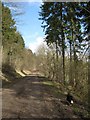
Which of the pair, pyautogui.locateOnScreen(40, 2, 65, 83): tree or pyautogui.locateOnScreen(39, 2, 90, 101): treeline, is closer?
pyautogui.locateOnScreen(39, 2, 90, 101): treeline

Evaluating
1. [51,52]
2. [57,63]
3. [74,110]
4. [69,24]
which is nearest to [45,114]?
[74,110]

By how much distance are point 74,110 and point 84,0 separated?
10.4 meters

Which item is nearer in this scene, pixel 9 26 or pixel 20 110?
pixel 20 110

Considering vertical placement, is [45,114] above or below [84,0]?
below

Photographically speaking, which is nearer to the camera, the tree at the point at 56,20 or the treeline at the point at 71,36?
the treeline at the point at 71,36

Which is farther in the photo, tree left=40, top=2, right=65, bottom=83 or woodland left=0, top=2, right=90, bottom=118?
tree left=40, top=2, right=65, bottom=83

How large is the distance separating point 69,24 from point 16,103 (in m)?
15.9

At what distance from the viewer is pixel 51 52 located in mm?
41094

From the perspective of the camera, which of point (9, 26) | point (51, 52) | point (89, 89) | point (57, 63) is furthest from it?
point (9, 26)

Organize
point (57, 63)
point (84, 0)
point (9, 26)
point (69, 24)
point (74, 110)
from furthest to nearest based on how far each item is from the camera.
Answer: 1. point (9, 26)
2. point (57, 63)
3. point (69, 24)
4. point (84, 0)
5. point (74, 110)

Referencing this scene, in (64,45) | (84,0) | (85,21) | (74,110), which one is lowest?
(74,110)

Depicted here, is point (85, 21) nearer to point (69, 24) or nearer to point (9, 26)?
point (69, 24)

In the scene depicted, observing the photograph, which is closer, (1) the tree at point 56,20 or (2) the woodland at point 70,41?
(2) the woodland at point 70,41

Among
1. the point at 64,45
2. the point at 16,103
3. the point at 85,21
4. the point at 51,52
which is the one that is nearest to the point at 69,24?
the point at 64,45
